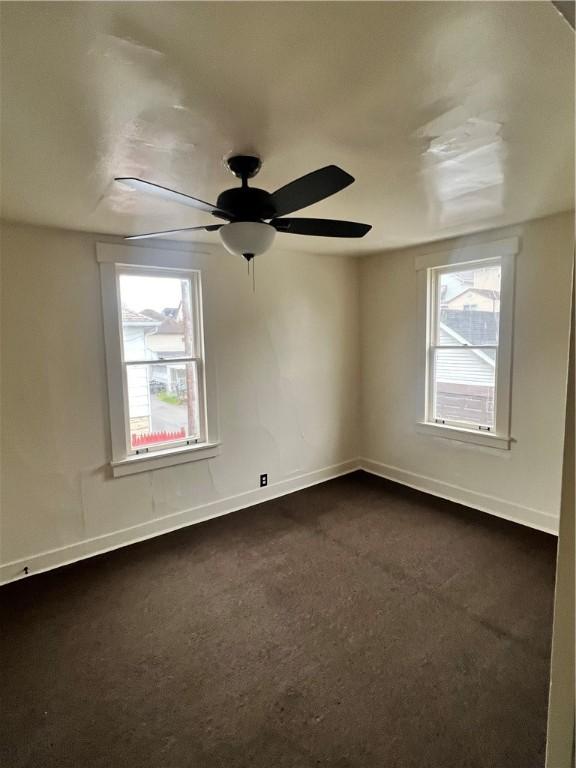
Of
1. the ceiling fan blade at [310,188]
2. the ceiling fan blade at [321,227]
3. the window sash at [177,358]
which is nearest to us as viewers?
the ceiling fan blade at [310,188]

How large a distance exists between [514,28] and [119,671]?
2.93 meters

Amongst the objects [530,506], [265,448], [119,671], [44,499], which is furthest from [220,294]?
[530,506]

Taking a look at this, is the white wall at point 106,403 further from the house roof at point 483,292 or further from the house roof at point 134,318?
the house roof at point 483,292

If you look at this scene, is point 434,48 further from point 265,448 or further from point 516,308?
point 265,448

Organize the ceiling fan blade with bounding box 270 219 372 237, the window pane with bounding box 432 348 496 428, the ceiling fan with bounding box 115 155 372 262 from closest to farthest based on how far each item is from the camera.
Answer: the ceiling fan with bounding box 115 155 372 262
the ceiling fan blade with bounding box 270 219 372 237
the window pane with bounding box 432 348 496 428

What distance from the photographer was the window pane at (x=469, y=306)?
11.5 ft

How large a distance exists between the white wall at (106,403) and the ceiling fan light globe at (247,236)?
1.65m

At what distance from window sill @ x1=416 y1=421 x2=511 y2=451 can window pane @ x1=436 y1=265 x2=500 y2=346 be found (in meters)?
0.79

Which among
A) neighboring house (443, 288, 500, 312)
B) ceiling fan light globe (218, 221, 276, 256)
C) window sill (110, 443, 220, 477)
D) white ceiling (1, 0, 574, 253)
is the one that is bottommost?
window sill (110, 443, 220, 477)

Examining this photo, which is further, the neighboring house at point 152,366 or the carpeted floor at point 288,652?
the neighboring house at point 152,366

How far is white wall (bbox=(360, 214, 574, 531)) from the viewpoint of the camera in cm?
310

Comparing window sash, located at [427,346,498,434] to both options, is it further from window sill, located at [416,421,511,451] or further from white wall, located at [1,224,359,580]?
white wall, located at [1,224,359,580]

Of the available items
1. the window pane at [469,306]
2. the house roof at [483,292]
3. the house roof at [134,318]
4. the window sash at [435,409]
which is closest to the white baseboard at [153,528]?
the window sash at [435,409]

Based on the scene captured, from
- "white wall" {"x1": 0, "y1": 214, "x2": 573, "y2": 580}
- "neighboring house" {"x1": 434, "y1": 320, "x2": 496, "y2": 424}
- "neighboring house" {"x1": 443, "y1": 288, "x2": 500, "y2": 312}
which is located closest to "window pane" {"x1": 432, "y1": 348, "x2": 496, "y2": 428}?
"neighboring house" {"x1": 434, "y1": 320, "x2": 496, "y2": 424}
